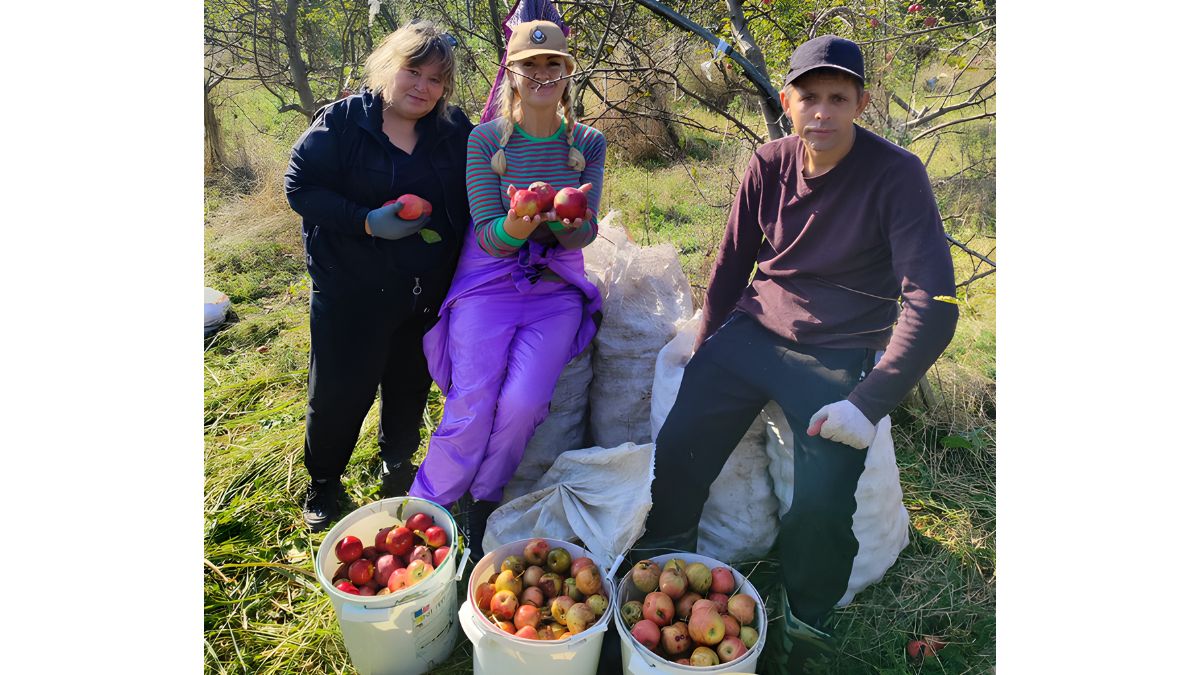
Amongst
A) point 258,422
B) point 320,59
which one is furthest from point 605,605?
point 320,59

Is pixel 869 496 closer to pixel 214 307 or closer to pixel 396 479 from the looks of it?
pixel 396 479

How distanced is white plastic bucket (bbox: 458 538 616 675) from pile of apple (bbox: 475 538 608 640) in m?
0.03

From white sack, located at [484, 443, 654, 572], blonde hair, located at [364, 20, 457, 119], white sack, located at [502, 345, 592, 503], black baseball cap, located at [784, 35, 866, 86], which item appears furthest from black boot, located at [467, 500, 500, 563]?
black baseball cap, located at [784, 35, 866, 86]

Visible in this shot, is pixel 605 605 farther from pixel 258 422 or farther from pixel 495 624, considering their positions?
pixel 258 422

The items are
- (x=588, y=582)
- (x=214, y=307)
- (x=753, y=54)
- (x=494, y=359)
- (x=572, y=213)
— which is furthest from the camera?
(x=214, y=307)

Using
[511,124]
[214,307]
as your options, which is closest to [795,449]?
[511,124]

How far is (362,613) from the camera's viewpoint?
1.84 meters

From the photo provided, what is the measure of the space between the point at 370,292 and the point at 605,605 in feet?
4.21

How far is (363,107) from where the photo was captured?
222cm

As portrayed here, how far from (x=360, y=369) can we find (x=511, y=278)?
0.64 m

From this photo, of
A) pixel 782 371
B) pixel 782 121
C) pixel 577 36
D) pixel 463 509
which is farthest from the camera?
pixel 577 36

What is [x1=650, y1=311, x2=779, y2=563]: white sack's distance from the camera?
231 centimetres

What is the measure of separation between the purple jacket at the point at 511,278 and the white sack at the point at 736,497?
1.08 feet

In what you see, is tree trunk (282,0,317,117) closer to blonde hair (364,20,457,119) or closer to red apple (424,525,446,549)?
blonde hair (364,20,457,119)
